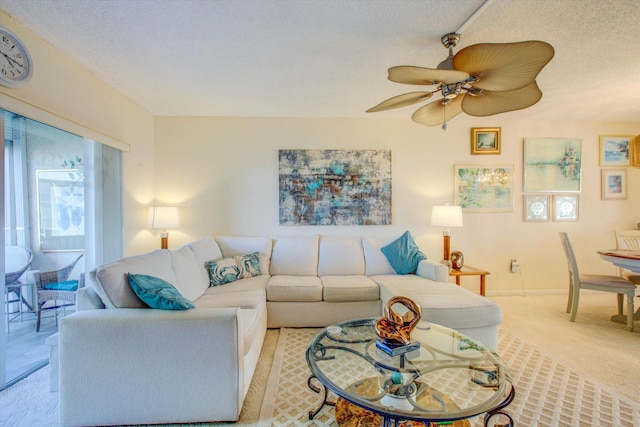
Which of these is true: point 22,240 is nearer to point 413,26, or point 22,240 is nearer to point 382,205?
point 413,26

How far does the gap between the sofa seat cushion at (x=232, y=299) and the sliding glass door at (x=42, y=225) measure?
1175 millimetres

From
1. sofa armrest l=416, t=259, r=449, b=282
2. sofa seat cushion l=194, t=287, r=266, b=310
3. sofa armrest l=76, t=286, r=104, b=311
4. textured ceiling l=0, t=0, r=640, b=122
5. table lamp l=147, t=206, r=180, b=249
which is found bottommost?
sofa seat cushion l=194, t=287, r=266, b=310

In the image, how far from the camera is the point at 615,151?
3.58 meters

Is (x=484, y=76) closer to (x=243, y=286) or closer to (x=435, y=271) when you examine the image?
(x=435, y=271)

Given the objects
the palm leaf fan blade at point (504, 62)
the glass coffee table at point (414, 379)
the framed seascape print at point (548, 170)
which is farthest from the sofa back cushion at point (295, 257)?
the framed seascape print at point (548, 170)

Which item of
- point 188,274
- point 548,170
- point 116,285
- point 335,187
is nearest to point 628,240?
point 548,170

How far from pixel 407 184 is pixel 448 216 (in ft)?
2.27

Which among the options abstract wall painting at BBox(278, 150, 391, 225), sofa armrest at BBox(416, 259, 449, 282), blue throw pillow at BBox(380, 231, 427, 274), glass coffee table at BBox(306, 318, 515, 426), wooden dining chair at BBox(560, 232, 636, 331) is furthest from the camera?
abstract wall painting at BBox(278, 150, 391, 225)

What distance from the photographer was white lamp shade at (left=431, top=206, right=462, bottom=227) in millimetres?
3107

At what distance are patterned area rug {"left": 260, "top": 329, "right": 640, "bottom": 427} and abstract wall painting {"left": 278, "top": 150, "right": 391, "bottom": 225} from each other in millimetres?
1808

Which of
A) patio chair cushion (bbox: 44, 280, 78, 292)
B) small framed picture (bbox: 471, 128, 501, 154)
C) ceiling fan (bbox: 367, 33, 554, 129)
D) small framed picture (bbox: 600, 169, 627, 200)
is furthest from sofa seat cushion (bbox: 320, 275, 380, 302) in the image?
small framed picture (bbox: 600, 169, 627, 200)

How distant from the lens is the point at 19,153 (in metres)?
1.88

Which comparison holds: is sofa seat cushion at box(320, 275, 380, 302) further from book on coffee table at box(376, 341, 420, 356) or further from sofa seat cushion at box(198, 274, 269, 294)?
book on coffee table at box(376, 341, 420, 356)

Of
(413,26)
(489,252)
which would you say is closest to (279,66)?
(413,26)
